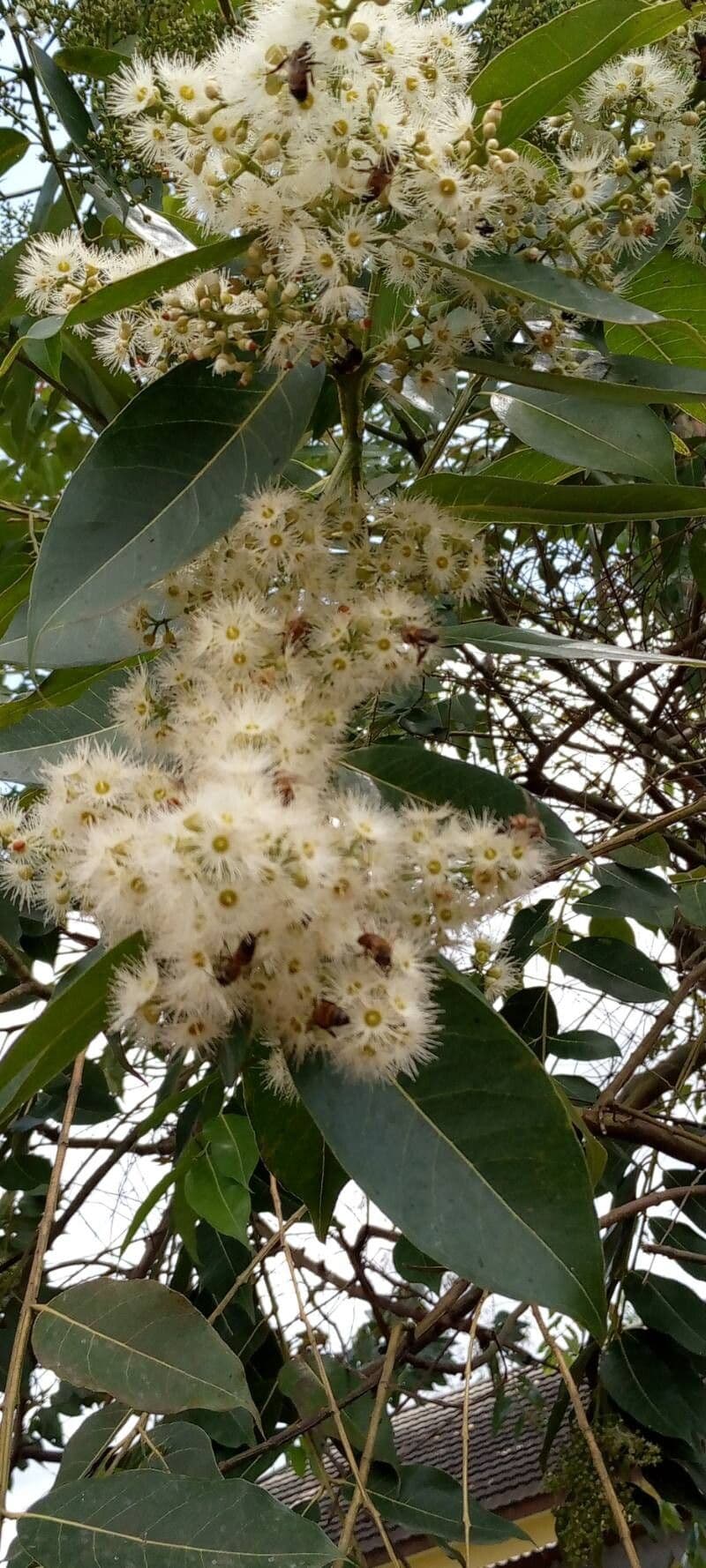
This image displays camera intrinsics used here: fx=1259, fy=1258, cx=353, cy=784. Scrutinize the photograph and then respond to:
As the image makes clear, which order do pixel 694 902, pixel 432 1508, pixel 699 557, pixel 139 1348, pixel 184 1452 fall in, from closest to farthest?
pixel 139 1348 < pixel 184 1452 < pixel 432 1508 < pixel 694 902 < pixel 699 557

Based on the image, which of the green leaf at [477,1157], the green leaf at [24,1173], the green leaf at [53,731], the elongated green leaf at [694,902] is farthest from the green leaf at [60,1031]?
the green leaf at [24,1173]

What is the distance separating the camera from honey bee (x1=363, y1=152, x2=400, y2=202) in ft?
2.82

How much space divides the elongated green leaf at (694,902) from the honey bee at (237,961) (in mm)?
1009

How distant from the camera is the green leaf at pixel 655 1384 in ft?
5.39

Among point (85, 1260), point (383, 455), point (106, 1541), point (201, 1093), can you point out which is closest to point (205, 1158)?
point (201, 1093)

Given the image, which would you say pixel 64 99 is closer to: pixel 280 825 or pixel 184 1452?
pixel 280 825

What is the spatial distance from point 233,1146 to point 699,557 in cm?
116

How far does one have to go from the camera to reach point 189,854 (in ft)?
2.31

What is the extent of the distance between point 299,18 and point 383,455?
3.80 ft

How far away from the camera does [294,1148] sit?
1.02 metres

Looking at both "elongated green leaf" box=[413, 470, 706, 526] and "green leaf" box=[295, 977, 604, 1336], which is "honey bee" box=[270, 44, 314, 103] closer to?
"elongated green leaf" box=[413, 470, 706, 526]

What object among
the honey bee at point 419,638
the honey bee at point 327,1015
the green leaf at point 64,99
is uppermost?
the green leaf at point 64,99

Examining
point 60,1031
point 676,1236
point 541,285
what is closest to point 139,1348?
point 60,1031

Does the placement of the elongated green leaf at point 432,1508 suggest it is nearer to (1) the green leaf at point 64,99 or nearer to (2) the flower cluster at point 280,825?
(2) the flower cluster at point 280,825
